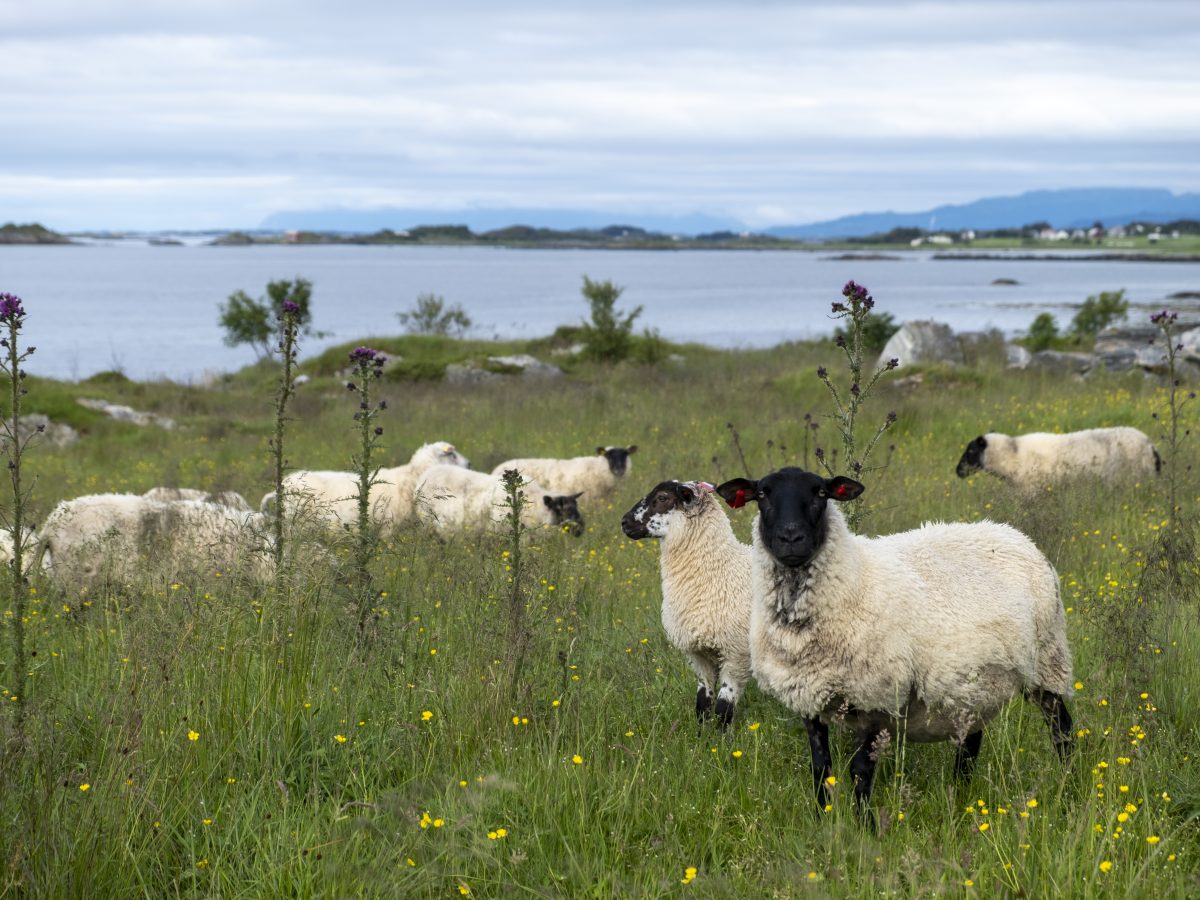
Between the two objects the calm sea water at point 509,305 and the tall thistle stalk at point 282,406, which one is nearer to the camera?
the tall thistle stalk at point 282,406

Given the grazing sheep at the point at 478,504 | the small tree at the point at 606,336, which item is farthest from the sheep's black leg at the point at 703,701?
the small tree at the point at 606,336

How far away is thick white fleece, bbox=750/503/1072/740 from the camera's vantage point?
536 centimetres

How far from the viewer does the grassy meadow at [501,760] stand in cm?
429

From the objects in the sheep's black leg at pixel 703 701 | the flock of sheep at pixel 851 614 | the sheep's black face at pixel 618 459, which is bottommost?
the sheep's black leg at pixel 703 701

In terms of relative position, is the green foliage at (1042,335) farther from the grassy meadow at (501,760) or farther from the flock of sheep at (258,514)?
the grassy meadow at (501,760)

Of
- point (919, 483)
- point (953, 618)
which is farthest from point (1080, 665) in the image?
point (919, 483)

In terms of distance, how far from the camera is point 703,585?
23.8 feet

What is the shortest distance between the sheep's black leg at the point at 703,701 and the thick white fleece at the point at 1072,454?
8831 mm

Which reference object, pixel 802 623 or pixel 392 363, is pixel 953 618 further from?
pixel 392 363

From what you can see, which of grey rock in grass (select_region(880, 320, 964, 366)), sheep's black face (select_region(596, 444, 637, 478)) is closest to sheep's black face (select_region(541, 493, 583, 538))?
sheep's black face (select_region(596, 444, 637, 478))

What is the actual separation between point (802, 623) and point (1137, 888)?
1.90 metres

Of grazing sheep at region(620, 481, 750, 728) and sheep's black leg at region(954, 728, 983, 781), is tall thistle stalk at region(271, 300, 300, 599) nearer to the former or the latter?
grazing sheep at region(620, 481, 750, 728)

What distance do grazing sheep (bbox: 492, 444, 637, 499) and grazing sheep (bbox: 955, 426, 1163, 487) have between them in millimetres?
4618

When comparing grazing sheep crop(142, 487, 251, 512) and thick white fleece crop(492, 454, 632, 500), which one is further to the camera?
thick white fleece crop(492, 454, 632, 500)
